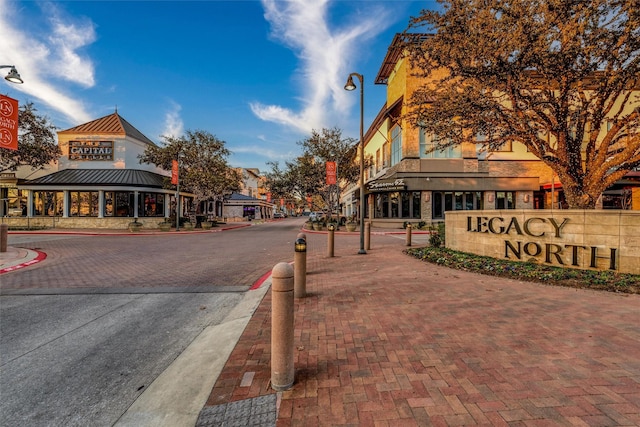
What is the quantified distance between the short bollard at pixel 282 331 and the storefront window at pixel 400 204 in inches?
968

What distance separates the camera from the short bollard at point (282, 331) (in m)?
2.74

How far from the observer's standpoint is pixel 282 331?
2.77m

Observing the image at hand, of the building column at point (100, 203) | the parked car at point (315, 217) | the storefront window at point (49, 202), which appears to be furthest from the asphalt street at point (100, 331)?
the parked car at point (315, 217)

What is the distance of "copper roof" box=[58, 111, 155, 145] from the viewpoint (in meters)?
29.6

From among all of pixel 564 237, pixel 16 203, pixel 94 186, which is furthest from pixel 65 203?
pixel 564 237

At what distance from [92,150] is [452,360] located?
36.4 metres

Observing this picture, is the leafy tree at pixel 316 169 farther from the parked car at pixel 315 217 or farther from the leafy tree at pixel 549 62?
the leafy tree at pixel 549 62

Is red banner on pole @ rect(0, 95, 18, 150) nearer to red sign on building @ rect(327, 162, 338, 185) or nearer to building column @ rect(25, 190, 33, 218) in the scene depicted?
red sign on building @ rect(327, 162, 338, 185)

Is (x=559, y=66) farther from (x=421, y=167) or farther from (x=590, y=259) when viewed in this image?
(x=421, y=167)

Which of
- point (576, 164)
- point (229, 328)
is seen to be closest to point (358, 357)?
point (229, 328)

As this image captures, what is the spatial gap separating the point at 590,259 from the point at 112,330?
9.97m

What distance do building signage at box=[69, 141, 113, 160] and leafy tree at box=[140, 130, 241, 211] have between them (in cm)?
306

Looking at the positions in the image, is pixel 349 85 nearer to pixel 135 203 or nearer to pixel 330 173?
pixel 330 173

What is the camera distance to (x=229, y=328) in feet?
14.1
